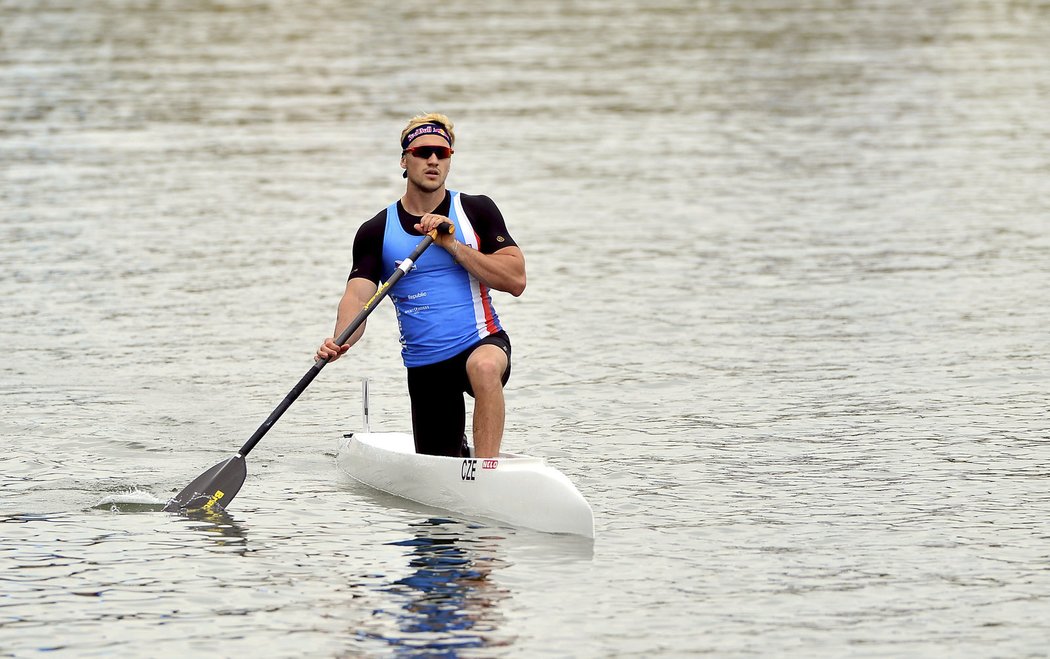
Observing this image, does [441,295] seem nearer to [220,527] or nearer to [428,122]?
[428,122]

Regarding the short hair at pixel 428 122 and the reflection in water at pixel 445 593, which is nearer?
the reflection in water at pixel 445 593

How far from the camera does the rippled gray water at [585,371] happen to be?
898cm

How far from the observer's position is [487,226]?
10.9m

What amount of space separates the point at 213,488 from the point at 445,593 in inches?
98.0

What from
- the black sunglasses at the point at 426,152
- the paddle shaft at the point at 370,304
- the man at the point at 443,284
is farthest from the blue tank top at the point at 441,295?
the black sunglasses at the point at 426,152

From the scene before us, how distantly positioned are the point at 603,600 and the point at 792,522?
179 cm

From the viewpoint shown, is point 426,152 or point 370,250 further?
point 370,250

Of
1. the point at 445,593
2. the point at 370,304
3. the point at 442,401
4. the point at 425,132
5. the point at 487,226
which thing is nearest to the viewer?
the point at 445,593

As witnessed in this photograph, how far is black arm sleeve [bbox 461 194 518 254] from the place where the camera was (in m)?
10.9

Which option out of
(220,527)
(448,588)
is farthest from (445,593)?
(220,527)

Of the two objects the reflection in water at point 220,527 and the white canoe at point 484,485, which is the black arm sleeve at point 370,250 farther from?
the reflection in water at point 220,527

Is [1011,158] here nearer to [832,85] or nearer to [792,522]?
[832,85]

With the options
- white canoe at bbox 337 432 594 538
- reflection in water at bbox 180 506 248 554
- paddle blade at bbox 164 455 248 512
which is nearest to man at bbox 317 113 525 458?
white canoe at bbox 337 432 594 538

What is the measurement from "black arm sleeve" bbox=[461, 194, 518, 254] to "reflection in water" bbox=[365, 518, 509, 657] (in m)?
1.65
